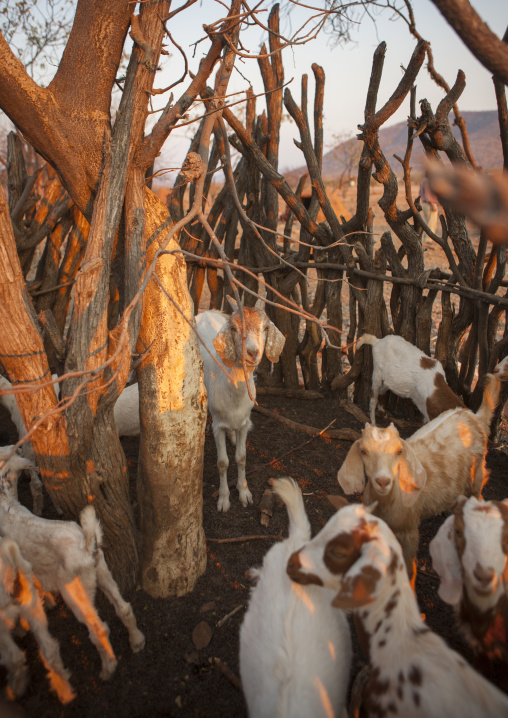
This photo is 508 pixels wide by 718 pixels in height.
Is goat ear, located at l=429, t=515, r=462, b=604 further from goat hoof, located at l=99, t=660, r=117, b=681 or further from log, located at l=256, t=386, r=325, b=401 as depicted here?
log, located at l=256, t=386, r=325, b=401

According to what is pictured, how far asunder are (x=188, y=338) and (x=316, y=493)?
2036mm

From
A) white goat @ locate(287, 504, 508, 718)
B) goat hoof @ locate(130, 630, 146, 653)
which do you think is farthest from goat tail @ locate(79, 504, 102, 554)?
white goat @ locate(287, 504, 508, 718)

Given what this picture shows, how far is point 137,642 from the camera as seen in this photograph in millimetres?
2703

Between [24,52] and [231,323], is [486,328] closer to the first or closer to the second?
[231,323]

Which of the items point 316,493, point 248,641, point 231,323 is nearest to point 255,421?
point 316,493

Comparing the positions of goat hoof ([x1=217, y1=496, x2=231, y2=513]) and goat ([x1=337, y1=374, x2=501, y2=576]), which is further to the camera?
goat hoof ([x1=217, y1=496, x2=231, y2=513])

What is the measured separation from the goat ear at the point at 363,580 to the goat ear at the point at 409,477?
112 cm

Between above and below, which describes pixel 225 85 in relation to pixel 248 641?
above

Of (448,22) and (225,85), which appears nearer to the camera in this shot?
(448,22)

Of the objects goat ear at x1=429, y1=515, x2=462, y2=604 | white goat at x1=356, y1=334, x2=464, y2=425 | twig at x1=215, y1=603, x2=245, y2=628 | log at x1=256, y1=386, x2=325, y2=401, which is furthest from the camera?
log at x1=256, y1=386, x2=325, y2=401

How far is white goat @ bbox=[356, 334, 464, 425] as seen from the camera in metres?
4.86

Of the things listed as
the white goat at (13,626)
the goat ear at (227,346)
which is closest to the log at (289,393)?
the goat ear at (227,346)

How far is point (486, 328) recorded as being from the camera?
4.84 m

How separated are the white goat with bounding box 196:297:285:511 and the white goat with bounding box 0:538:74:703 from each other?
1782 millimetres
